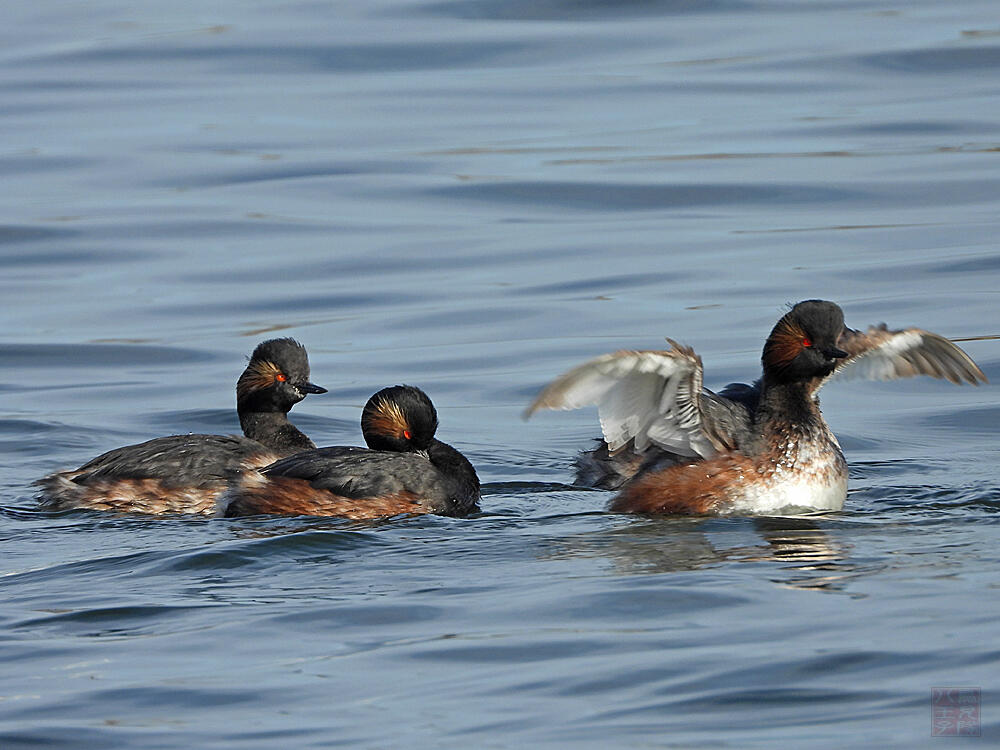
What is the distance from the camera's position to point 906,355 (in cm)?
942

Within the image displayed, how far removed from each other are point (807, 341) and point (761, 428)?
49 cm

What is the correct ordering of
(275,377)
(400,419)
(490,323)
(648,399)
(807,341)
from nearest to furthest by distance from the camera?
(648,399) < (807,341) < (400,419) < (275,377) < (490,323)

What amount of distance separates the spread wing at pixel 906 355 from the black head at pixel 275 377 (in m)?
3.05

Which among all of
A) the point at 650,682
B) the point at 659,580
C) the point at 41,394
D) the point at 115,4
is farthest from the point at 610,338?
the point at 115,4

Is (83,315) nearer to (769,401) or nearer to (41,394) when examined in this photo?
Result: (41,394)

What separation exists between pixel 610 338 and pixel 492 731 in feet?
27.0

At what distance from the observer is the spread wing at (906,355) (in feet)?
30.1

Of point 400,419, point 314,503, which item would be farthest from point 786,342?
point 314,503

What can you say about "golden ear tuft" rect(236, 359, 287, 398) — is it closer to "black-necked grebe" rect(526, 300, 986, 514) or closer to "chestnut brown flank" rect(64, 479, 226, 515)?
"chestnut brown flank" rect(64, 479, 226, 515)

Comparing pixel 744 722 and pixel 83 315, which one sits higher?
pixel 83 315

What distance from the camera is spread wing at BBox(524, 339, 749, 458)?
27.3ft

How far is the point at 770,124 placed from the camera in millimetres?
21109

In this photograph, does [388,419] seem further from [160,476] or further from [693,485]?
[693,485]

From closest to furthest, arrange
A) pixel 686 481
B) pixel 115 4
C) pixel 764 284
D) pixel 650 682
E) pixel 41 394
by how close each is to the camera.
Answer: pixel 650 682
pixel 686 481
pixel 41 394
pixel 764 284
pixel 115 4
